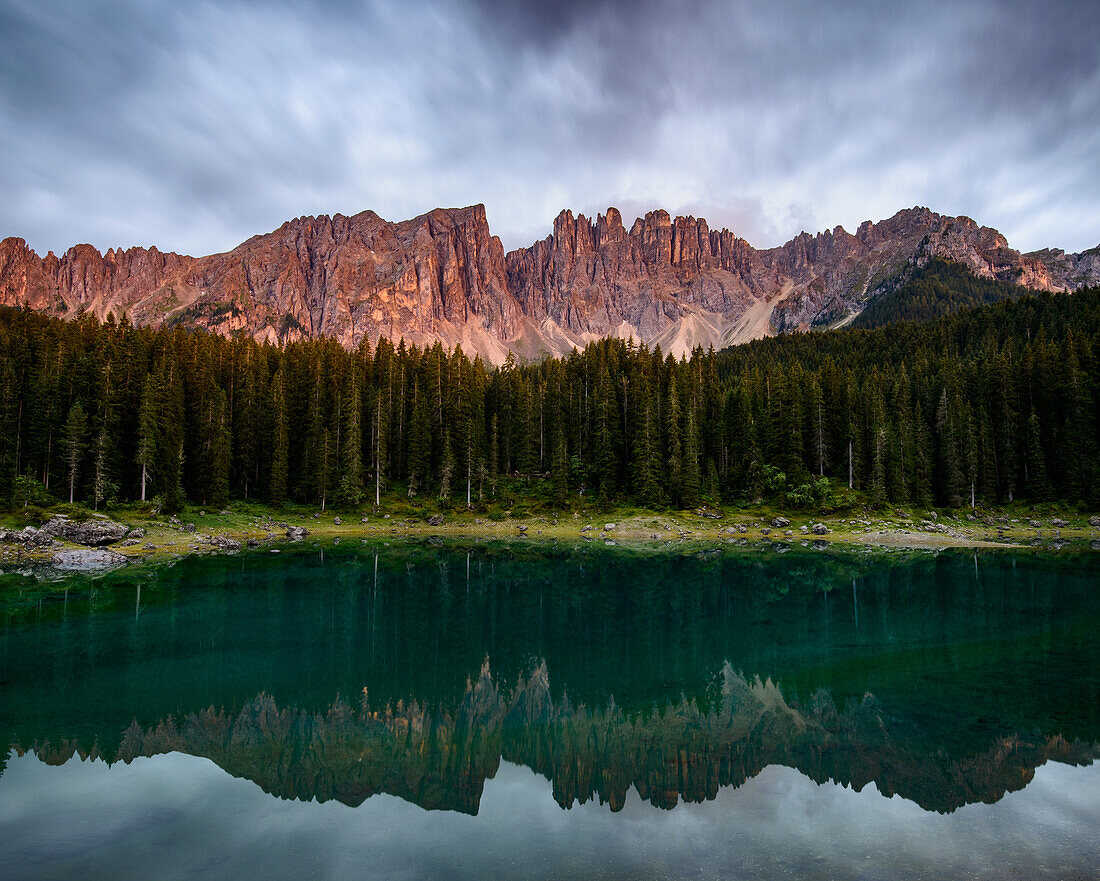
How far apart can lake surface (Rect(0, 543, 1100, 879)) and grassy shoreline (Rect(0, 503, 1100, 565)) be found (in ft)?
77.2

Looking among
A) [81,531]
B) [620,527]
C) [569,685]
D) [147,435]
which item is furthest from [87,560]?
[620,527]

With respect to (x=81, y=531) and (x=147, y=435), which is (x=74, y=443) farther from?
(x=81, y=531)

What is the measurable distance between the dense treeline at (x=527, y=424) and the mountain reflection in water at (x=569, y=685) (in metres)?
32.4

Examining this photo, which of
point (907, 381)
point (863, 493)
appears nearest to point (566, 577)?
point (863, 493)

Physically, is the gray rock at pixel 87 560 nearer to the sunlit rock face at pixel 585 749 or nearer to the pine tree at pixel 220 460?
the pine tree at pixel 220 460

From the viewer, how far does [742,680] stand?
58.6 ft

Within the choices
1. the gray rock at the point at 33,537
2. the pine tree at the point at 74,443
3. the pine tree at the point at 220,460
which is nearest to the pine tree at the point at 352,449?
the pine tree at the point at 220,460

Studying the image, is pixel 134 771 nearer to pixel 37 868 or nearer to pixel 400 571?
pixel 37 868

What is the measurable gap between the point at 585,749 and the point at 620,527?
49345 mm

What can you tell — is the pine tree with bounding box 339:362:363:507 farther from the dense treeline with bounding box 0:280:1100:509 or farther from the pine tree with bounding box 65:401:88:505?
the pine tree with bounding box 65:401:88:505

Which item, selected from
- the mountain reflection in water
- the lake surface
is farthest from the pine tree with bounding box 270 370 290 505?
the lake surface

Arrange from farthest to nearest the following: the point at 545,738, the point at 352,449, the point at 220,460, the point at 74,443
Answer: the point at 352,449 → the point at 220,460 → the point at 74,443 → the point at 545,738

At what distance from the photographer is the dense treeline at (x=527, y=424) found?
183ft

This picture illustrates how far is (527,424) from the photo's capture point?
3115 inches
